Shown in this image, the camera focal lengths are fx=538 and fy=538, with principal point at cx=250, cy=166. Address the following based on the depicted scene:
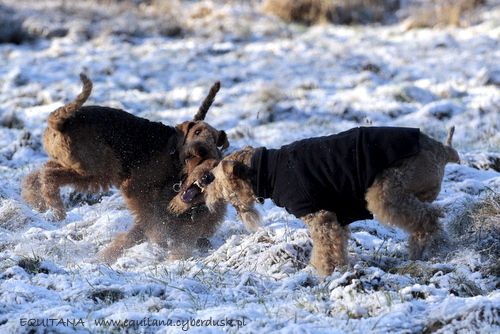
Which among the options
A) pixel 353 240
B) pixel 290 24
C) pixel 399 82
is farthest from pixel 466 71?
pixel 353 240

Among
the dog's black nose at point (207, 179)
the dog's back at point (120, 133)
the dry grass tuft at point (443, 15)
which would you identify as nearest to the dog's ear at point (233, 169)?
the dog's black nose at point (207, 179)

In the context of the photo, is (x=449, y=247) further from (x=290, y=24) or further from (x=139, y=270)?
(x=290, y=24)

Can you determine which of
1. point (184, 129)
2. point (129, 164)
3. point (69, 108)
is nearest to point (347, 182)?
point (184, 129)

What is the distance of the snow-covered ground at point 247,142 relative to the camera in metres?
2.86

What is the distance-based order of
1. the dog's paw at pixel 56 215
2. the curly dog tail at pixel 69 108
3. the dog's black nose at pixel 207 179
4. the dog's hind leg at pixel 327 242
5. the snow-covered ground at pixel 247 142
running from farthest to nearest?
the dog's paw at pixel 56 215, the curly dog tail at pixel 69 108, the dog's black nose at pixel 207 179, the dog's hind leg at pixel 327 242, the snow-covered ground at pixel 247 142

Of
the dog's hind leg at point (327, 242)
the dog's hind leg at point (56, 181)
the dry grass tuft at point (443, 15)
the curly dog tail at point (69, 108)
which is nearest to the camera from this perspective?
the dog's hind leg at point (327, 242)

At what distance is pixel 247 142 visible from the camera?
7309 mm

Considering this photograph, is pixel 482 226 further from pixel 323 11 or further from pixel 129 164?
pixel 323 11

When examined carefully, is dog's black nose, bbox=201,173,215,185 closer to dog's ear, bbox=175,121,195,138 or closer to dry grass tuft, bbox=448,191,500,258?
dog's ear, bbox=175,121,195,138

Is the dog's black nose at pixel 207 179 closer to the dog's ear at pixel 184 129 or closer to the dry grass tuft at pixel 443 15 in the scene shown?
the dog's ear at pixel 184 129

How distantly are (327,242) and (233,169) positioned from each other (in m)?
0.84

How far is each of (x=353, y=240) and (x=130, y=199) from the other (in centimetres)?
211

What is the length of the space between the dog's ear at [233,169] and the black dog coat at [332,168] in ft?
0.29

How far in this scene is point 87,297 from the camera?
3.14 meters
